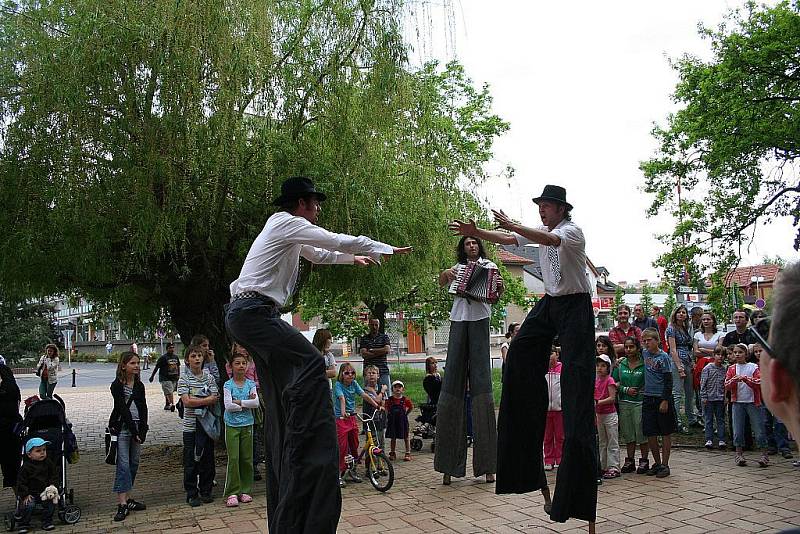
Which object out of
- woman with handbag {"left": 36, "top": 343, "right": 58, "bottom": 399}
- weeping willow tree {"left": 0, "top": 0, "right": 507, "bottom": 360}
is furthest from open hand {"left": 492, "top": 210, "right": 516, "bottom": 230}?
woman with handbag {"left": 36, "top": 343, "right": 58, "bottom": 399}

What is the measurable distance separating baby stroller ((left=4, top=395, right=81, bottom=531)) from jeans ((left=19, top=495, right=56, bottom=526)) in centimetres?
11

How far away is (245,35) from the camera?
6.70m

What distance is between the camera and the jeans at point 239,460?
6.42 meters

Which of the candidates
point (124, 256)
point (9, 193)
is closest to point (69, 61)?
point (9, 193)

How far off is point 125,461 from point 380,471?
2.39 meters

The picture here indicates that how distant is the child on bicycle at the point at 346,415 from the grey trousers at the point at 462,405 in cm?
101

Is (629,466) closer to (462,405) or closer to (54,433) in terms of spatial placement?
(462,405)

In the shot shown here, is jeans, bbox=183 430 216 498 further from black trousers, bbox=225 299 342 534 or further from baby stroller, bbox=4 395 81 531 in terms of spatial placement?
black trousers, bbox=225 299 342 534

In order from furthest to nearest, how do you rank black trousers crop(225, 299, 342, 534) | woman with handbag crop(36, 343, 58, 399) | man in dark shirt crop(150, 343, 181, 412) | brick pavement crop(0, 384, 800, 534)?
man in dark shirt crop(150, 343, 181, 412) → woman with handbag crop(36, 343, 58, 399) → brick pavement crop(0, 384, 800, 534) → black trousers crop(225, 299, 342, 534)

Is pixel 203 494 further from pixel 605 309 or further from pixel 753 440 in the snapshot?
pixel 605 309

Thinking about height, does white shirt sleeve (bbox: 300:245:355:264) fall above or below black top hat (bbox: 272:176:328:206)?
below

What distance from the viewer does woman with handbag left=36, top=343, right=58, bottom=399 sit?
11977mm

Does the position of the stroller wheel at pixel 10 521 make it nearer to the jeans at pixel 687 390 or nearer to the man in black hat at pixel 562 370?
the man in black hat at pixel 562 370

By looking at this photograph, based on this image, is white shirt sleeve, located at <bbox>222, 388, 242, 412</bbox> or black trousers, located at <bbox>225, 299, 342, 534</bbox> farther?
white shirt sleeve, located at <bbox>222, 388, 242, 412</bbox>
